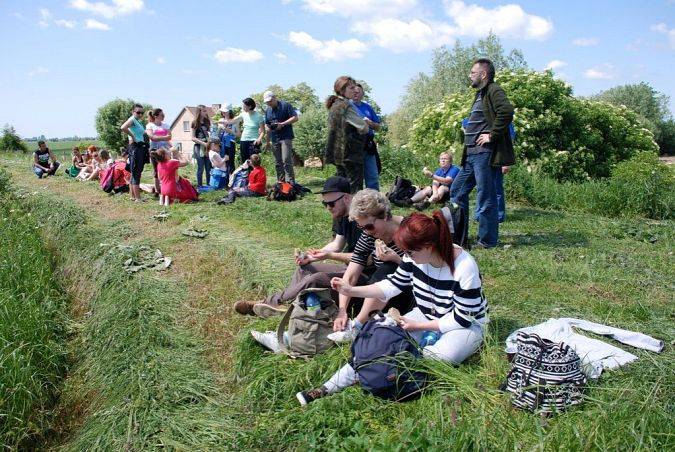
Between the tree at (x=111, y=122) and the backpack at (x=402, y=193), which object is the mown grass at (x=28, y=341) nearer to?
the backpack at (x=402, y=193)

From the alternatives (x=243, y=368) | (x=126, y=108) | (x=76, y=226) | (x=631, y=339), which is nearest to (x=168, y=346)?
(x=243, y=368)

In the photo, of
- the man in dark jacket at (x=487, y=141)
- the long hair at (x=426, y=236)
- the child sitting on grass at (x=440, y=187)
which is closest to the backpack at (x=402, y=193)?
the child sitting on grass at (x=440, y=187)

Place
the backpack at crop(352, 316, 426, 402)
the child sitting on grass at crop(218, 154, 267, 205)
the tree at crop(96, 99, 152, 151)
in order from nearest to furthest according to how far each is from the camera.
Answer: the backpack at crop(352, 316, 426, 402), the child sitting on grass at crop(218, 154, 267, 205), the tree at crop(96, 99, 152, 151)

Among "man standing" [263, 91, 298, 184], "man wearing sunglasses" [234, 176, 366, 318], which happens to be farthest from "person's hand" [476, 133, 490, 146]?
"man standing" [263, 91, 298, 184]

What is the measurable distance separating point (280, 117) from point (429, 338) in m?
7.34

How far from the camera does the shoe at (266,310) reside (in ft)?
14.3

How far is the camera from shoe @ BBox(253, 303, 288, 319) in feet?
14.3

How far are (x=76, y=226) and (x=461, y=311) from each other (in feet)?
22.8

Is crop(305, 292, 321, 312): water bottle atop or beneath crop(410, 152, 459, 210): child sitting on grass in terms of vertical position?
beneath

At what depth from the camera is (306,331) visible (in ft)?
11.9

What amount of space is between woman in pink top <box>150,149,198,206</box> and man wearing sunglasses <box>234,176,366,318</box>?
5678mm

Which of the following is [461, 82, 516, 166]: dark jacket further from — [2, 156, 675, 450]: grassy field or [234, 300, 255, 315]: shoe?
[234, 300, 255, 315]: shoe

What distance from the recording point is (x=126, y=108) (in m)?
48.4

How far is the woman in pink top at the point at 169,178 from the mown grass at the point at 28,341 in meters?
2.91
